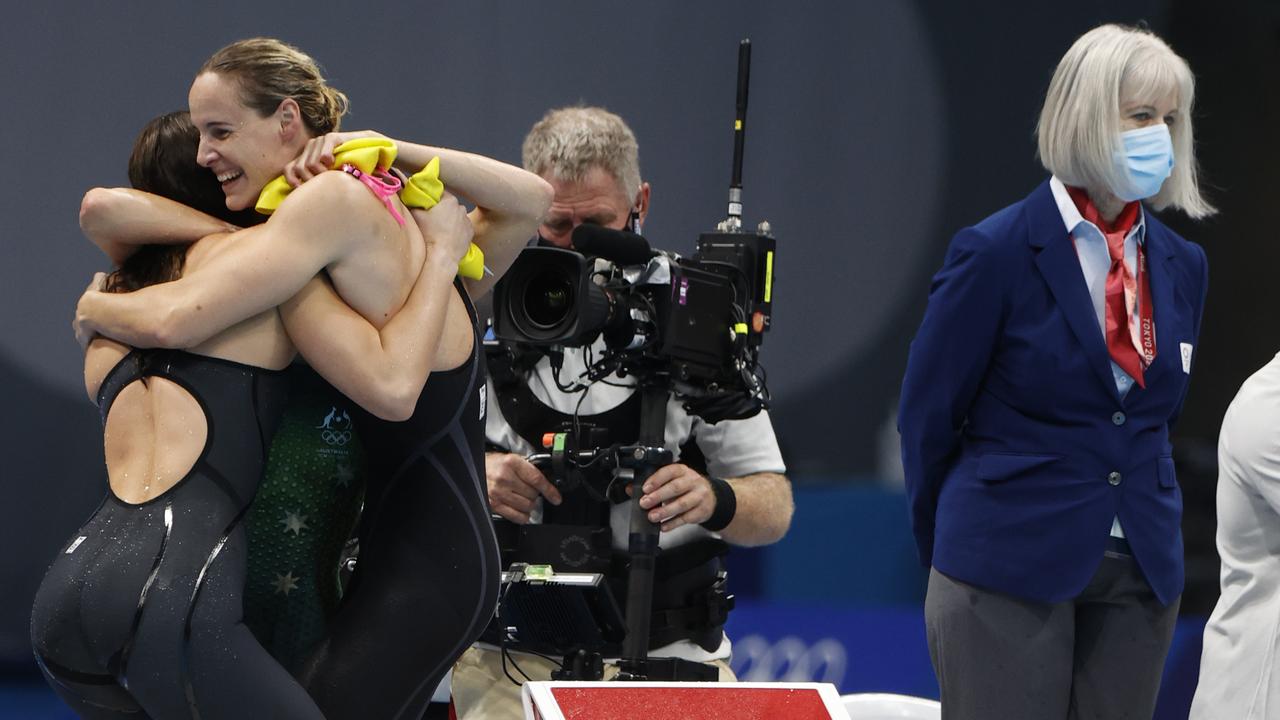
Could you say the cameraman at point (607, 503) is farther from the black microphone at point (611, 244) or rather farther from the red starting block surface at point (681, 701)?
the red starting block surface at point (681, 701)

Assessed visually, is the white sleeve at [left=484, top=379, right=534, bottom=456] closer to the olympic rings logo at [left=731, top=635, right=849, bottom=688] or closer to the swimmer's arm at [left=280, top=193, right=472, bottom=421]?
the swimmer's arm at [left=280, top=193, right=472, bottom=421]

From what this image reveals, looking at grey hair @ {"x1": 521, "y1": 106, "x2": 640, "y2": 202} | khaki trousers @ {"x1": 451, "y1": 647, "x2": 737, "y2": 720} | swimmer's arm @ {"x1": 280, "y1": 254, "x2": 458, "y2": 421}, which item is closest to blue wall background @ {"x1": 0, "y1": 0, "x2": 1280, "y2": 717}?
grey hair @ {"x1": 521, "y1": 106, "x2": 640, "y2": 202}

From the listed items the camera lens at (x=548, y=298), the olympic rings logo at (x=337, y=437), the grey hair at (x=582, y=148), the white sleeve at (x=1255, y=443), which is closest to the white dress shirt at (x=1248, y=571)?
the white sleeve at (x=1255, y=443)

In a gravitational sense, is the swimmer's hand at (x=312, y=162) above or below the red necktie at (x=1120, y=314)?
above

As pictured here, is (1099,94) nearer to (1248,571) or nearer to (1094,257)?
(1094,257)

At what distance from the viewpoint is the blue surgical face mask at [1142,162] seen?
259cm

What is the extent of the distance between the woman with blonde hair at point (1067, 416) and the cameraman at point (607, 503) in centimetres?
51

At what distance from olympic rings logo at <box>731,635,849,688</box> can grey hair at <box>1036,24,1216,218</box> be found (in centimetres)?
207

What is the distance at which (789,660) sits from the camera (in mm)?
4379

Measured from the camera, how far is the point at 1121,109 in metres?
2.66

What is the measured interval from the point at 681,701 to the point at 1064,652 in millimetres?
941

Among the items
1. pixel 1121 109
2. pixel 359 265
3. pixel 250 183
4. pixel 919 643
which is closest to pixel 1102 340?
pixel 1121 109

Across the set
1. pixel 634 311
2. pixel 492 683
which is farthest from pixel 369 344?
pixel 492 683

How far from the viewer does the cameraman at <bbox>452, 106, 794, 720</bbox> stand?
2.91 metres
